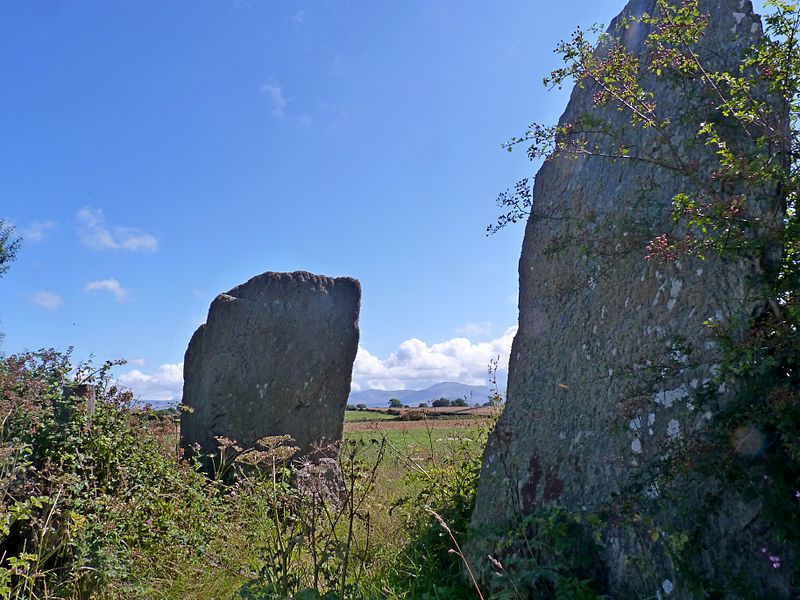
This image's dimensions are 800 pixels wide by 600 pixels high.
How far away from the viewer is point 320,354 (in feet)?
23.4

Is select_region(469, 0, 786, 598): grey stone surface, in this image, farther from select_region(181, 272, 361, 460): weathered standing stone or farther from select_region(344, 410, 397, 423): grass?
select_region(344, 410, 397, 423): grass

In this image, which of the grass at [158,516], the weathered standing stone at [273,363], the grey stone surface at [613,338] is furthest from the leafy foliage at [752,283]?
the weathered standing stone at [273,363]

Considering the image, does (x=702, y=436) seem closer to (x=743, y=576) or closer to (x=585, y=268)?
(x=743, y=576)

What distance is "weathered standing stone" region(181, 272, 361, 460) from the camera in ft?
22.4

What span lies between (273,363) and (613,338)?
4.49m

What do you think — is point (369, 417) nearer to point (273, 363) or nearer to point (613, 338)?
point (273, 363)

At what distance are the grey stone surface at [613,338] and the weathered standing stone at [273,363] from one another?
11.4ft

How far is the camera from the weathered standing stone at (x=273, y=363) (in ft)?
22.4

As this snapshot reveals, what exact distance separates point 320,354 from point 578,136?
4153mm

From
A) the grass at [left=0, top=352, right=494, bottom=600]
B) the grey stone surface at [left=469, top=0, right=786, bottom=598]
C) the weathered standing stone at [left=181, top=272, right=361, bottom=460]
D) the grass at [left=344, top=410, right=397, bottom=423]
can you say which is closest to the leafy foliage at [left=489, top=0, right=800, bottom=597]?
the grey stone surface at [left=469, top=0, right=786, bottom=598]

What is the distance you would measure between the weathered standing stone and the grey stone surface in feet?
11.4

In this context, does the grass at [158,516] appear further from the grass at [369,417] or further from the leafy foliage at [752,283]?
the grass at [369,417]

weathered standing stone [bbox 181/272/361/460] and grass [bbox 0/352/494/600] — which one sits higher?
weathered standing stone [bbox 181/272/361/460]

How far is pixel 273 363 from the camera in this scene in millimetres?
6949
